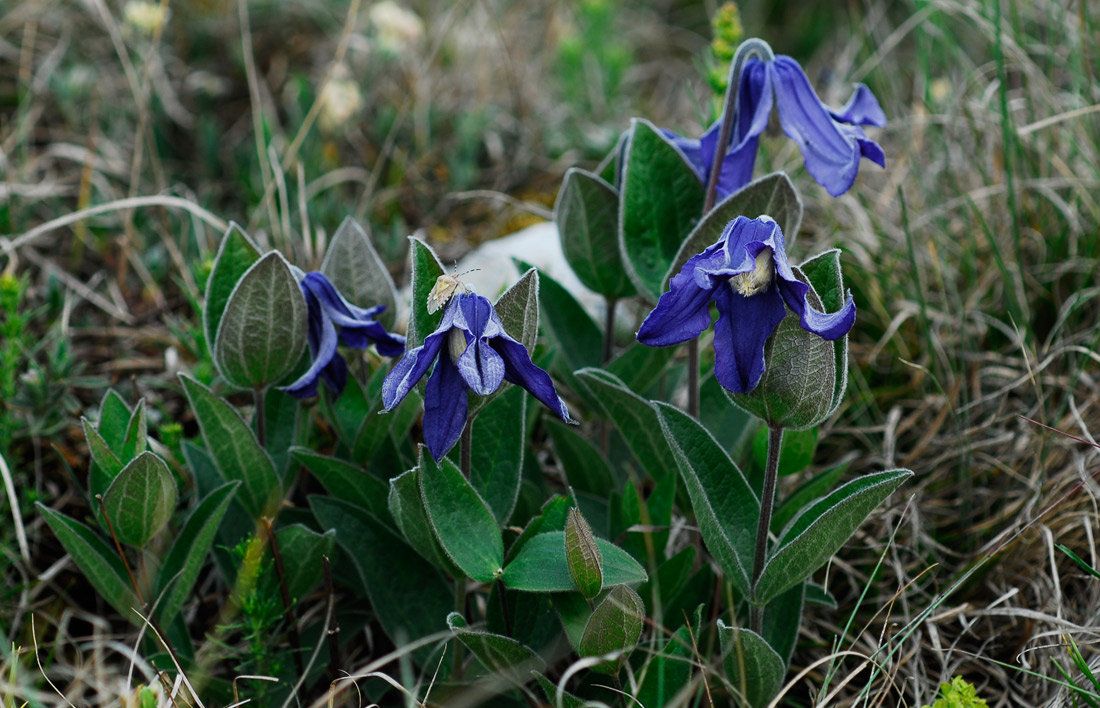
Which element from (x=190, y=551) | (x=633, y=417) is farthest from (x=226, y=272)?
(x=633, y=417)

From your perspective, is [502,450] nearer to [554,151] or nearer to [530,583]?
[530,583]

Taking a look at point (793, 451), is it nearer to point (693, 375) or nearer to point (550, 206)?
point (693, 375)

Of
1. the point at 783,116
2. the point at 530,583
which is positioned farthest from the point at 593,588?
the point at 783,116

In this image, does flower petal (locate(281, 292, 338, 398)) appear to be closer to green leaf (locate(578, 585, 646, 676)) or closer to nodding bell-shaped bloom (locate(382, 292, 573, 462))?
nodding bell-shaped bloom (locate(382, 292, 573, 462))

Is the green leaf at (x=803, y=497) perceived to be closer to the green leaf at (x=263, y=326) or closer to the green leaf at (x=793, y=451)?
the green leaf at (x=793, y=451)

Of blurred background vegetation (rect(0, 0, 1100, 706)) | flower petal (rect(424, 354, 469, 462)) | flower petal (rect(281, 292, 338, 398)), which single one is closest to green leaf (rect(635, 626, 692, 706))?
blurred background vegetation (rect(0, 0, 1100, 706))
